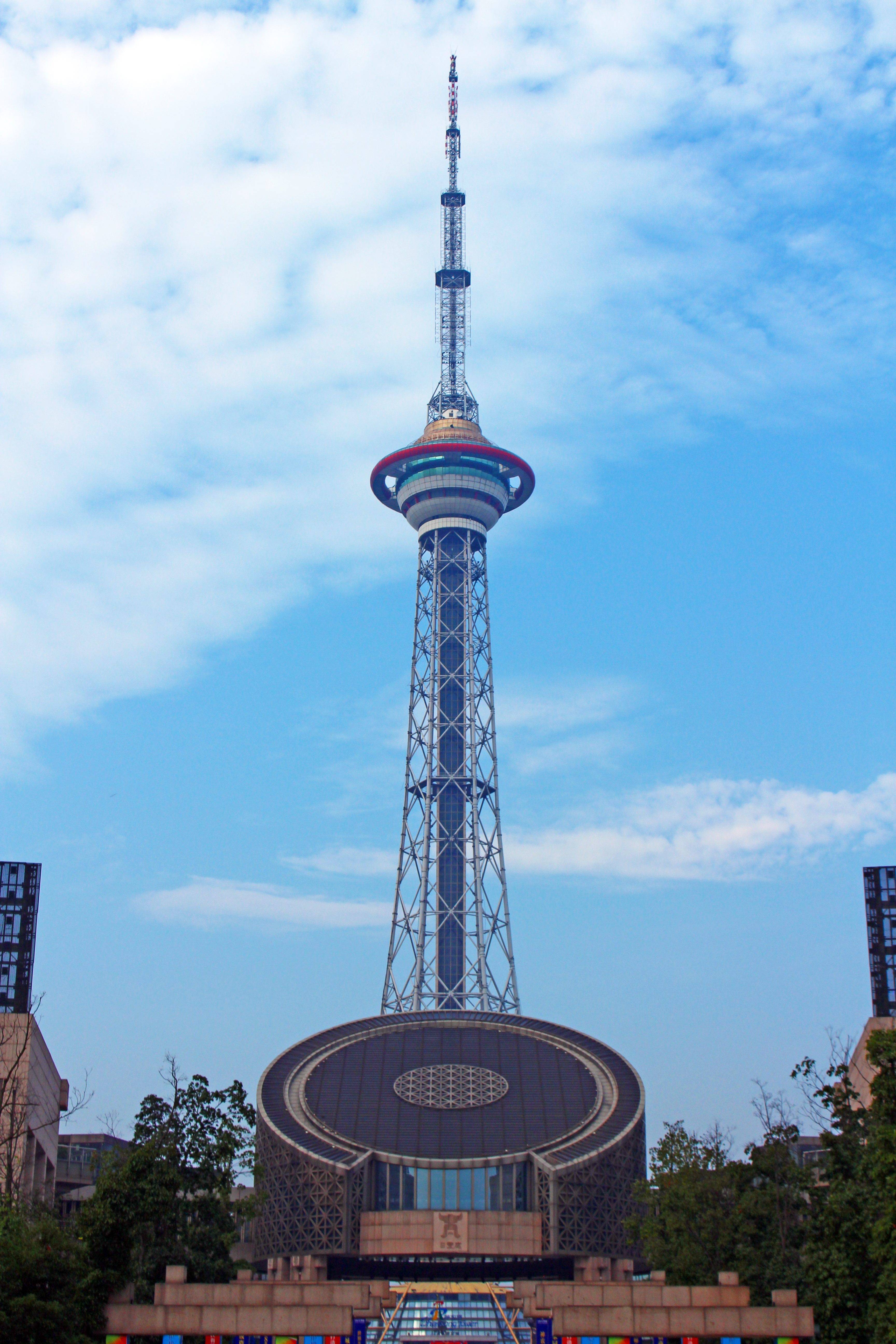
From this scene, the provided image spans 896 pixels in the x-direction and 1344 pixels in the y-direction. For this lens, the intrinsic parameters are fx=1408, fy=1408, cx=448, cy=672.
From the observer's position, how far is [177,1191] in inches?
2121

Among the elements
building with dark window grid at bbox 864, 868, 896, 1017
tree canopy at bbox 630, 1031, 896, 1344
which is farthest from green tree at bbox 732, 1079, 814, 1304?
building with dark window grid at bbox 864, 868, 896, 1017

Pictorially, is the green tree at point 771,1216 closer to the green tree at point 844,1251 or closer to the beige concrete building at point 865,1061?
the green tree at point 844,1251

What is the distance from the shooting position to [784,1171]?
5978cm

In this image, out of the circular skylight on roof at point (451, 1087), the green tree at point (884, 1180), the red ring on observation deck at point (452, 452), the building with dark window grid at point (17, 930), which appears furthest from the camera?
the red ring on observation deck at point (452, 452)

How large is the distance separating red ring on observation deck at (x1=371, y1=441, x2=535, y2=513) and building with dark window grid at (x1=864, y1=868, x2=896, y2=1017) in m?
72.3

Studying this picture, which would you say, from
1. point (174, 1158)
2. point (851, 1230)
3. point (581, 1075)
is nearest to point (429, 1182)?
point (581, 1075)

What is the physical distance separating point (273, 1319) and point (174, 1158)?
15693 mm

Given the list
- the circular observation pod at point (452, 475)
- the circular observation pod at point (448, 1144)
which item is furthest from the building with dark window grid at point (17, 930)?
the circular observation pod at point (452, 475)

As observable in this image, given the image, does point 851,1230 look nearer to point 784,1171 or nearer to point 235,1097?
point 784,1171

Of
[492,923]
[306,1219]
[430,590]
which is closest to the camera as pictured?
[306,1219]

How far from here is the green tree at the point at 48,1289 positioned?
127ft

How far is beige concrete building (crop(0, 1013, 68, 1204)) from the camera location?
74812 mm

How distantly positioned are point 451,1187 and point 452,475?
314 feet

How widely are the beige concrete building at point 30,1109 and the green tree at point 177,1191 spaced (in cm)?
988
